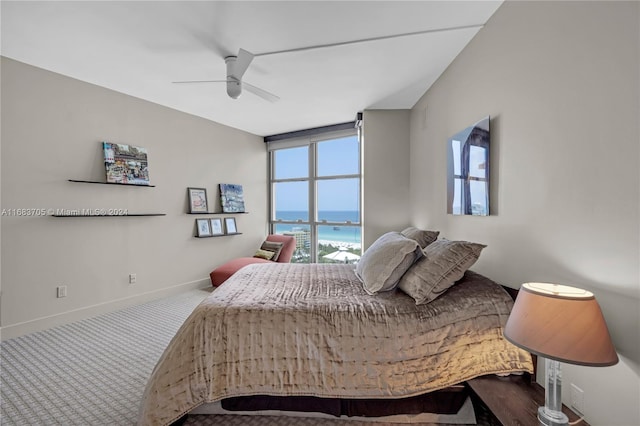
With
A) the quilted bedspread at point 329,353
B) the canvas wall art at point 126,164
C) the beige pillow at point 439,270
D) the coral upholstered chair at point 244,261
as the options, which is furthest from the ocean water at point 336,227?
the quilted bedspread at point 329,353

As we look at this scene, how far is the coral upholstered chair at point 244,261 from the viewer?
3.98 meters

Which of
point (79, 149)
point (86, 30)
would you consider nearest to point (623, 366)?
point (86, 30)

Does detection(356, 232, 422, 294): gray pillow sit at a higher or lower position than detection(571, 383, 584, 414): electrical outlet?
higher

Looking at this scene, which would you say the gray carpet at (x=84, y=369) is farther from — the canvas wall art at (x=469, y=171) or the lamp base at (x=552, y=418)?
the canvas wall art at (x=469, y=171)

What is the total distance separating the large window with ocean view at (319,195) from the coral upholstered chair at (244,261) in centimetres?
64

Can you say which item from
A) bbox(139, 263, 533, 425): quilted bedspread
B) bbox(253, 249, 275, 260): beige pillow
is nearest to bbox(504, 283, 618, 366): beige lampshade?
bbox(139, 263, 533, 425): quilted bedspread

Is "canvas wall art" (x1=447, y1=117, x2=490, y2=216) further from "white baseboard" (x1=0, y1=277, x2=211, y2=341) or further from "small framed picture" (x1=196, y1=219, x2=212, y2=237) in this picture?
"white baseboard" (x1=0, y1=277, x2=211, y2=341)

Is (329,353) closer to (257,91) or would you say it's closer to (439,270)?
(439,270)

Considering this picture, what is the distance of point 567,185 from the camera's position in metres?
1.43

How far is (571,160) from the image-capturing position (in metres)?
1.41

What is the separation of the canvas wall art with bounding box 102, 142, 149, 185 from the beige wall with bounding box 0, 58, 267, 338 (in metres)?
0.09

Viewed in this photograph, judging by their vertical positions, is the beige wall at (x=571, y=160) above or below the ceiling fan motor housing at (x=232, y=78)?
below

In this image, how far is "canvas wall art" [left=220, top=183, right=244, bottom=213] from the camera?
4.89 m

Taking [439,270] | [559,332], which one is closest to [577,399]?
[559,332]
